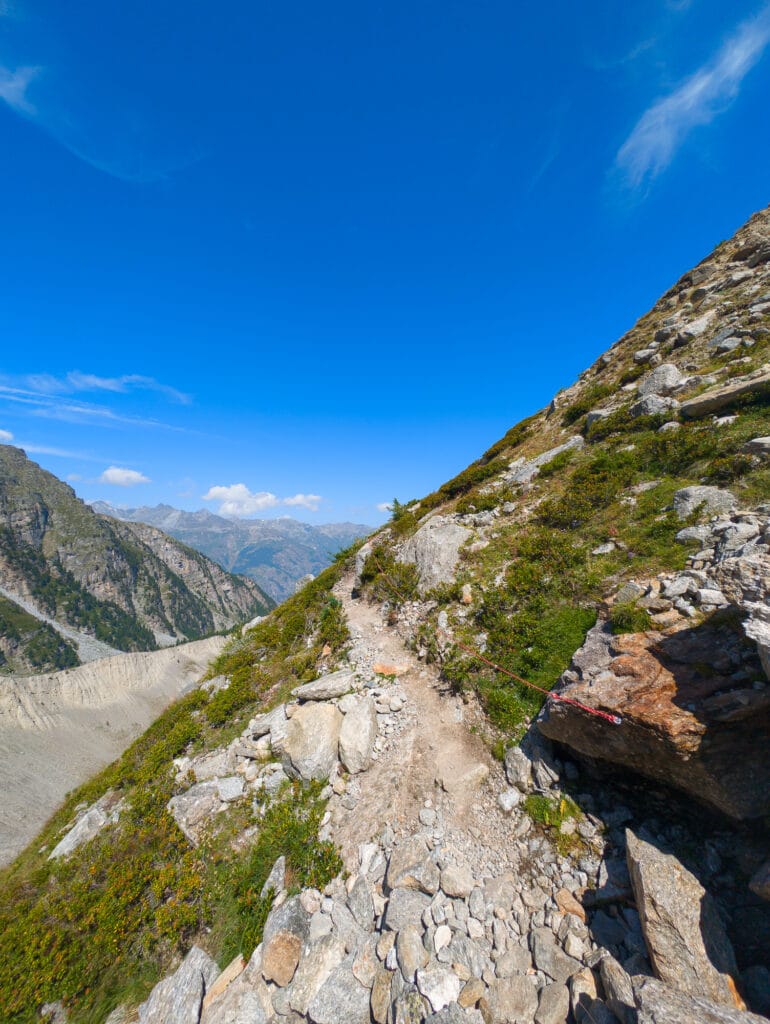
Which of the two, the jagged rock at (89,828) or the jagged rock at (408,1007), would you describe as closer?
the jagged rock at (408,1007)

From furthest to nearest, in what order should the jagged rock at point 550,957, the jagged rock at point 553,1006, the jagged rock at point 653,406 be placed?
the jagged rock at point 653,406, the jagged rock at point 550,957, the jagged rock at point 553,1006

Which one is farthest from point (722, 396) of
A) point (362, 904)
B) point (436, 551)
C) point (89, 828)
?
point (89, 828)

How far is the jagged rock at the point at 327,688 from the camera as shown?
11680mm

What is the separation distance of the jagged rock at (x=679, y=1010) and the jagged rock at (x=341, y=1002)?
13.9ft

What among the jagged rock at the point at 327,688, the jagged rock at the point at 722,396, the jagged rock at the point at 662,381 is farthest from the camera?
the jagged rock at the point at 662,381

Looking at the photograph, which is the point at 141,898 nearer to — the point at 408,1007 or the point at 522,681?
the point at 408,1007

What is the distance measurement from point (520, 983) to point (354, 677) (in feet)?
24.8

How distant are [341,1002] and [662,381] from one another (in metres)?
26.2

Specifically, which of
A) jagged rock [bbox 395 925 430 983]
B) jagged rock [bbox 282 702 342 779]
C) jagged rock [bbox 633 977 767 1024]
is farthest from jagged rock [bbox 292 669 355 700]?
jagged rock [bbox 633 977 767 1024]

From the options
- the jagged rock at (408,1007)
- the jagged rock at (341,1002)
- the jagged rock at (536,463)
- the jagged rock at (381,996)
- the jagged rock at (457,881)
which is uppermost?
the jagged rock at (536,463)

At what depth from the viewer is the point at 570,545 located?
13.1m

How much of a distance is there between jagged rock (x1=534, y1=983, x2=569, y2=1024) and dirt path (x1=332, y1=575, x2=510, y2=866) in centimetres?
169

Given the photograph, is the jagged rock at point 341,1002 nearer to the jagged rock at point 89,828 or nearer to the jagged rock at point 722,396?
the jagged rock at point 89,828

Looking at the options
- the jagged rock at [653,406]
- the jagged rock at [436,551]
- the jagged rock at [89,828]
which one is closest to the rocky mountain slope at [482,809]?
the jagged rock at [89,828]
